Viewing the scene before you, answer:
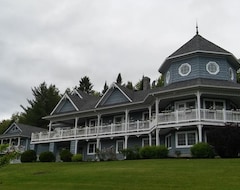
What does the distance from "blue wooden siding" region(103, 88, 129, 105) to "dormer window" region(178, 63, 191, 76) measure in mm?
6640

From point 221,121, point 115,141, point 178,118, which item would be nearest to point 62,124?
point 115,141

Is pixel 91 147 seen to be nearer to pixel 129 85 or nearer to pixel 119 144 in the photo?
pixel 119 144

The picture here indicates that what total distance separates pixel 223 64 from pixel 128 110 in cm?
988

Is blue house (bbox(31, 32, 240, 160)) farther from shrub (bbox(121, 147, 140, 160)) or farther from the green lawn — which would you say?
the green lawn

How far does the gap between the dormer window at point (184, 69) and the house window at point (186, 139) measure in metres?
5.37

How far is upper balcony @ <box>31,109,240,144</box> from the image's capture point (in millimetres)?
25875

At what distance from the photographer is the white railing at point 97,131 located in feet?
102

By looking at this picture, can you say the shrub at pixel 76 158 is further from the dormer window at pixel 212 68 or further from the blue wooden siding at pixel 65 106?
the dormer window at pixel 212 68

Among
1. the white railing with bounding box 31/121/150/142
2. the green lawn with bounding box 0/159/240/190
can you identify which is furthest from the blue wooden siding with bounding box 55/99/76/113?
the green lawn with bounding box 0/159/240/190

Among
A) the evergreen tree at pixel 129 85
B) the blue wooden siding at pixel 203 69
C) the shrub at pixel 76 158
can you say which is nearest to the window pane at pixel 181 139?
the blue wooden siding at pixel 203 69

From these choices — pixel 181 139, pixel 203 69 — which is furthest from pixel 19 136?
pixel 203 69

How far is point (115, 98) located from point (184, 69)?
8.32 metres

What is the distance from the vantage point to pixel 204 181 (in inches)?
543

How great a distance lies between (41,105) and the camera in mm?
64500
